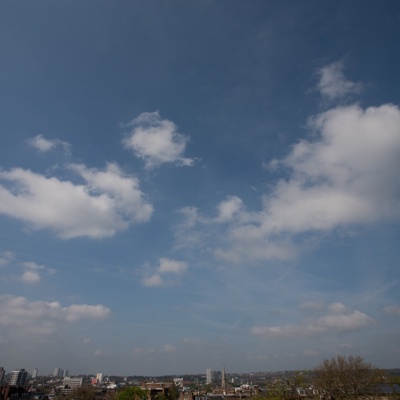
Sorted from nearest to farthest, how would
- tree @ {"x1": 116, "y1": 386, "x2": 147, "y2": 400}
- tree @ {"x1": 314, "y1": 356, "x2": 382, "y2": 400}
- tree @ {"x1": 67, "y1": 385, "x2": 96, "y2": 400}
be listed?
tree @ {"x1": 314, "y1": 356, "x2": 382, "y2": 400}, tree @ {"x1": 116, "y1": 386, "x2": 147, "y2": 400}, tree @ {"x1": 67, "y1": 385, "x2": 96, "y2": 400}

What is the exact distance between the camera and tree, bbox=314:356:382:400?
53.0 meters

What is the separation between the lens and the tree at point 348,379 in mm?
53000

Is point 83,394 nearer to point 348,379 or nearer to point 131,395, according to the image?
point 131,395

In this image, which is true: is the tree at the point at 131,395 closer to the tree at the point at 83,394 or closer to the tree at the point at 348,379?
the tree at the point at 83,394

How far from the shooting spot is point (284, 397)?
1772 inches

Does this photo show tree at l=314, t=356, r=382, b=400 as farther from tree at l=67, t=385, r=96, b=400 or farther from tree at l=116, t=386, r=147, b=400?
tree at l=67, t=385, r=96, b=400

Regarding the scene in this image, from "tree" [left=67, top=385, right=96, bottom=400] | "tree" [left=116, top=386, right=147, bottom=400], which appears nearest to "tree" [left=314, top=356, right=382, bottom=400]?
"tree" [left=116, top=386, right=147, bottom=400]

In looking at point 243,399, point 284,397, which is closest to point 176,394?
point 243,399

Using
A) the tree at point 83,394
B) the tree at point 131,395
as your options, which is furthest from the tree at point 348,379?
the tree at point 83,394

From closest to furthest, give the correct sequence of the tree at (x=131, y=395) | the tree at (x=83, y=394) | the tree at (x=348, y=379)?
the tree at (x=348, y=379) → the tree at (x=131, y=395) → the tree at (x=83, y=394)

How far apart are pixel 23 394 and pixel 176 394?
41219mm

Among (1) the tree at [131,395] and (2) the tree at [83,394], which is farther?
(2) the tree at [83,394]

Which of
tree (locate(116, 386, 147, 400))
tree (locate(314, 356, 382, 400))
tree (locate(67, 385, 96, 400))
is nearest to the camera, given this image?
tree (locate(314, 356, 382, 400))

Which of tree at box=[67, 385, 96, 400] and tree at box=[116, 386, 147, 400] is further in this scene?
tree at box=[67, 385, 96, 400]
